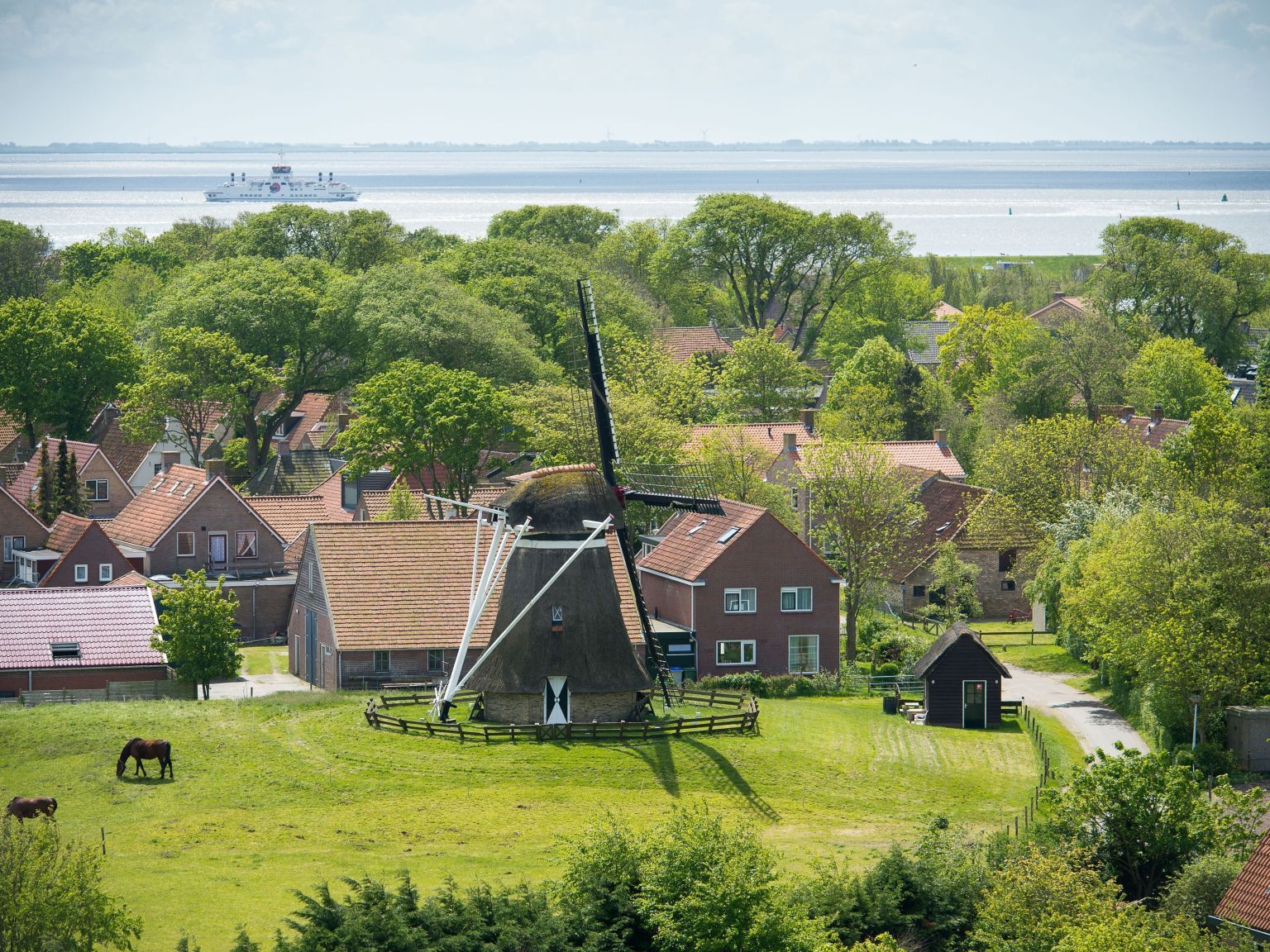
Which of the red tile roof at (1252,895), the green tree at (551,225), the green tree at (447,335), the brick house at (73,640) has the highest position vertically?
the green tree at (551,225)

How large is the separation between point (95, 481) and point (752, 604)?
141ft

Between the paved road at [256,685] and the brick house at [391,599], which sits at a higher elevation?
the brick house at [391,599]

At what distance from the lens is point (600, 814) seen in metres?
48.2

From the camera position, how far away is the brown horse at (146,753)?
162 feet

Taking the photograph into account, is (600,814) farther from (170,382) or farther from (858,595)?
(170,382)

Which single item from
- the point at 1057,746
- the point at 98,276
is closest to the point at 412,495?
the point at 1057,746

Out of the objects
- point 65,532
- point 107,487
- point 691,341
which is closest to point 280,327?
point 107,487

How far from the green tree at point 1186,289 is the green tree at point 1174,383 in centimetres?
1657

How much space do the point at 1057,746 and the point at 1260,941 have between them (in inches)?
810

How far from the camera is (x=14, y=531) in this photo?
8544 centimetres

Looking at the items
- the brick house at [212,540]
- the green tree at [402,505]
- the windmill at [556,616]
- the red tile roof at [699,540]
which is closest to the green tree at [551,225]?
the green tree at [402,505]

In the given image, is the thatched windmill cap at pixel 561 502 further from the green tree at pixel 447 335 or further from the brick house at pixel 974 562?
the green tree at pixel 447 335

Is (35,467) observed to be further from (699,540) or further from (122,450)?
(699,540)

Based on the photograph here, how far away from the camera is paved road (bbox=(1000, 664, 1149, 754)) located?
61.3 m
